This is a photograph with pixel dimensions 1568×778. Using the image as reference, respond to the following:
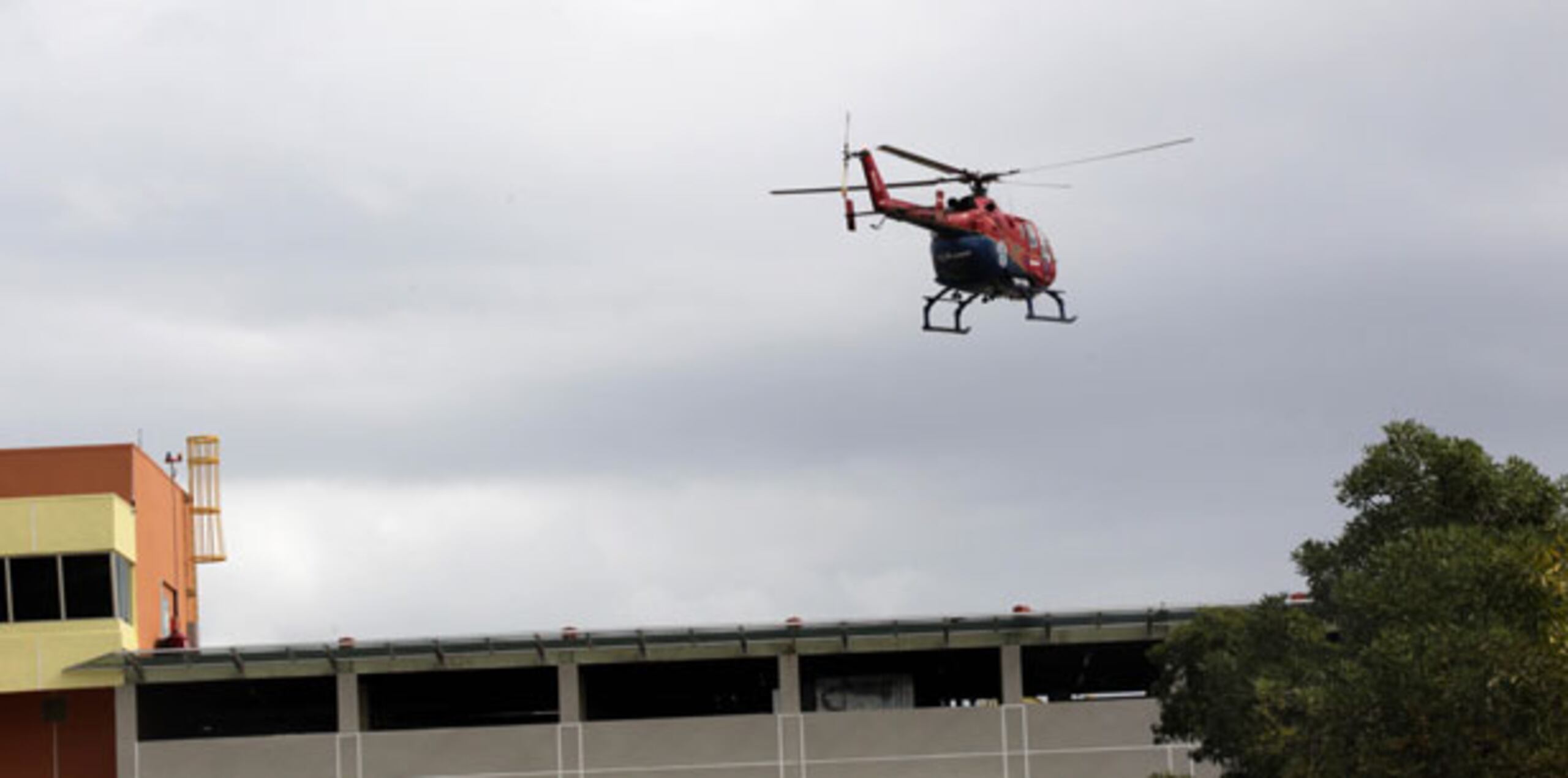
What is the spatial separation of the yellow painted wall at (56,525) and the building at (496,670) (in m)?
0.04

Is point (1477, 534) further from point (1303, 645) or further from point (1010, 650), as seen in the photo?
point (1010, 650)

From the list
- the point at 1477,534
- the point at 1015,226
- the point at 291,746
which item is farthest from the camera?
the point at 1015,226

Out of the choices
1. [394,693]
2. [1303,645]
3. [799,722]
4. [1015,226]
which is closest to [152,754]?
[394,693]

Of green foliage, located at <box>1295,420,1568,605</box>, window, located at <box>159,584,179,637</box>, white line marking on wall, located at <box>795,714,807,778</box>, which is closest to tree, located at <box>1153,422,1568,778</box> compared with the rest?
green foliage, located at <box>1295,420,1568,605</box>

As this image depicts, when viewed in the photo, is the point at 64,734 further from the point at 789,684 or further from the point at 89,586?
the point at 789,684

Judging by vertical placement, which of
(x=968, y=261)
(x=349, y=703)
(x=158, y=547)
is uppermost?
(x=968, y=261)

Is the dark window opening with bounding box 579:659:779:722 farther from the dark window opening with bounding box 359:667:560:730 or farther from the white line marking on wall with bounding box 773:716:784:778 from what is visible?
the white line marking on wall with bounding box 773:716:784:778

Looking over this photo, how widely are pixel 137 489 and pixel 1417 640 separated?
39.0m

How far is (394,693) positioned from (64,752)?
9.14 meters

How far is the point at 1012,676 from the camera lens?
222ft

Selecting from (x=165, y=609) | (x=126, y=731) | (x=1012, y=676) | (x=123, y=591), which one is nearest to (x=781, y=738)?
(x=1012, y=676)

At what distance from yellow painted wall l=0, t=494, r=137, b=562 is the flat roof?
10.3 feet

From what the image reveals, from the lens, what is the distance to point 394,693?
7369 centimetres

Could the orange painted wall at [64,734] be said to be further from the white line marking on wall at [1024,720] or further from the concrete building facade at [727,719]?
the white line marking on wall at [1024,720]
